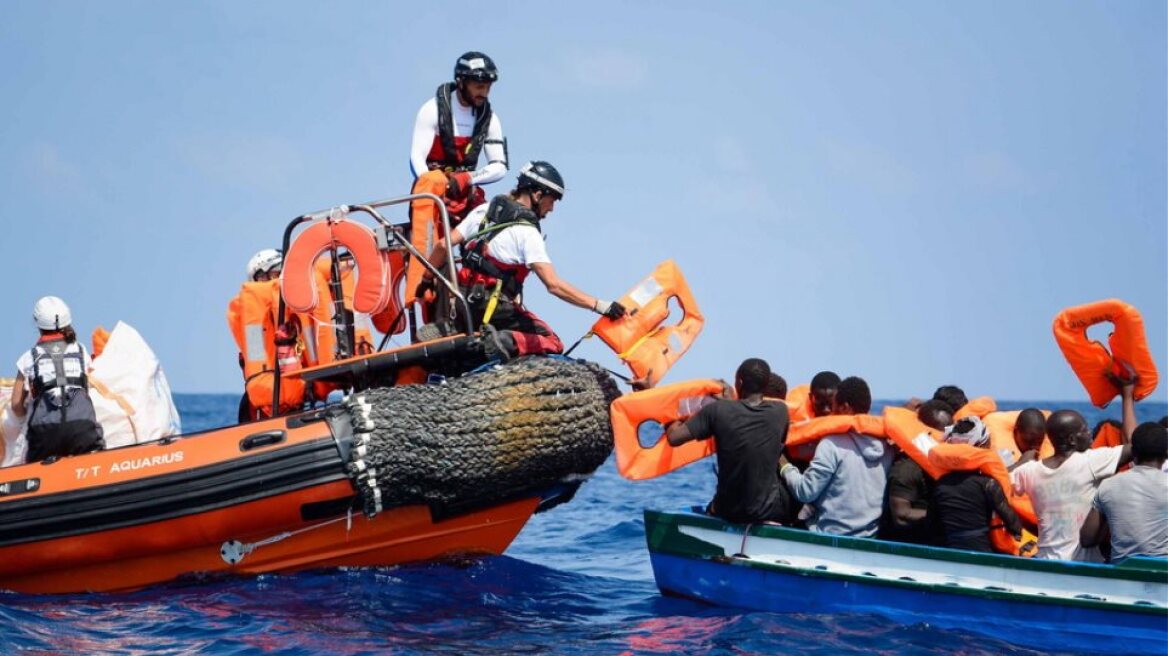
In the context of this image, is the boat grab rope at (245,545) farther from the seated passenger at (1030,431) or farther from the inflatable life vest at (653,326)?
the seated passenger at (1030,431)

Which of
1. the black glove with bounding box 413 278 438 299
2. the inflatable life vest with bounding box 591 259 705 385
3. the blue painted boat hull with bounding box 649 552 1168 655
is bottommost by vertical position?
the blue painted boat hull with bounding box 649 552 1168 655

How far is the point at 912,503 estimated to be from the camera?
7270 mm

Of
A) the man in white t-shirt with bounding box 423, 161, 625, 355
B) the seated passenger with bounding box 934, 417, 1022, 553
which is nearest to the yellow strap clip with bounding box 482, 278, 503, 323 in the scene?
the man in white t-shirt with bounding box 423, 161, 625, 355

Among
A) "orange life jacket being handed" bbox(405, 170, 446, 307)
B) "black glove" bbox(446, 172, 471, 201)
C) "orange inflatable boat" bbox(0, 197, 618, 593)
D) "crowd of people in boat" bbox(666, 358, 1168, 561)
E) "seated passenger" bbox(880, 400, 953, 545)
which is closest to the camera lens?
"crowd of people in boat" bbox(666, 358, 1168, 561)

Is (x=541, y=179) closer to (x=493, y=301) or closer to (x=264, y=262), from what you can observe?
(x=493, y=301)

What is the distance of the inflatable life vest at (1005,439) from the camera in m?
8.09

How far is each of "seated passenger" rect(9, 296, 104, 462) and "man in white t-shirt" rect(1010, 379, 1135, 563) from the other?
560cm

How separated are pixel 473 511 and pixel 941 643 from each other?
2.87 metres

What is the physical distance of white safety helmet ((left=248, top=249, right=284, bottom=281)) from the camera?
9.27m

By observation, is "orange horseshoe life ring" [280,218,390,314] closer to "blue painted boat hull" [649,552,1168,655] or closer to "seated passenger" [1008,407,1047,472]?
"blue painted boat hull" [649,552,1168,655]

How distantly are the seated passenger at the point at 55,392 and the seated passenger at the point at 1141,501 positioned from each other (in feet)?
19.5

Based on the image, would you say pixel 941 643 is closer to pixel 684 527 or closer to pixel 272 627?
pixel 684 527

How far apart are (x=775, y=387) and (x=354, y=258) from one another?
261 cm

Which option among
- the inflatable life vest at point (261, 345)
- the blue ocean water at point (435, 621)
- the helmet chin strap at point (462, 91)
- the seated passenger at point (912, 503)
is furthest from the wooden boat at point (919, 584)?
the helmet chin strap at point (462, 91)
